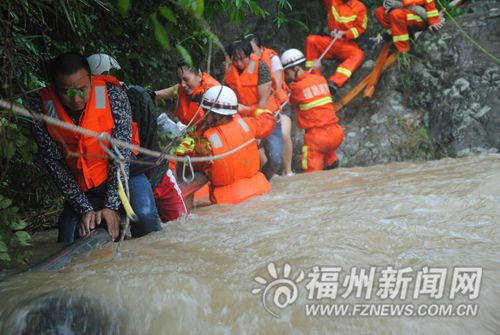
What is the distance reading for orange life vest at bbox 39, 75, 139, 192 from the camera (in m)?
3.29

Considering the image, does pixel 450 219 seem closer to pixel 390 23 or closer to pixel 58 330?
pixel 58 330

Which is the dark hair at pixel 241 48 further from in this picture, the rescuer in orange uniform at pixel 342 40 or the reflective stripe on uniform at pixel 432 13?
the reflective stripe on uniform at pixel 432 13

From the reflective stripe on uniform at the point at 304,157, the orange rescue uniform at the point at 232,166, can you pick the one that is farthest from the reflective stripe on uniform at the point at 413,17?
the orange rescue uniform at the point at 232,166

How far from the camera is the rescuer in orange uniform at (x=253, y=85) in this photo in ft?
20.8

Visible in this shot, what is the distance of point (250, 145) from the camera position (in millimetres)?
5211

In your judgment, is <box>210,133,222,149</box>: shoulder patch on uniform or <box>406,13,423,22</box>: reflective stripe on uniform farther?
<box>406,13,423,22</box>: reflective stripe on uniform

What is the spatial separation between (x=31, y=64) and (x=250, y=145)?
6.94 ft

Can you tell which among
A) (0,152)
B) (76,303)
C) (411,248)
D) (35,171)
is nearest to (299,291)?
(411,248)

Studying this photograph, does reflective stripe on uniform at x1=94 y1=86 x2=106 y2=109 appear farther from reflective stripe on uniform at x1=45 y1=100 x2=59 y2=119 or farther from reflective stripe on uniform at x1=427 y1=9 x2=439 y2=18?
reflective stripe on uniform at x1=427 y1=9 x2=439 y2=18

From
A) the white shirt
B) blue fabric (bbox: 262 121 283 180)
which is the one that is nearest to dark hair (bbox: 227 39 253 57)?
the white shirt

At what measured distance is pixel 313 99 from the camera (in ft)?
24.2

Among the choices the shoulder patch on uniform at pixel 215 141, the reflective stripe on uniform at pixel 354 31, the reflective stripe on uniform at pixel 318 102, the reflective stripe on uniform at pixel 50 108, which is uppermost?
the reflective stripe on uniform at pixel 354 31

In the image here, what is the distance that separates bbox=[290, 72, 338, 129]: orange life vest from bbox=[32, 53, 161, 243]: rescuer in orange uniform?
4.19 m

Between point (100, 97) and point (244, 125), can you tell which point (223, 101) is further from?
point (100, 97)
